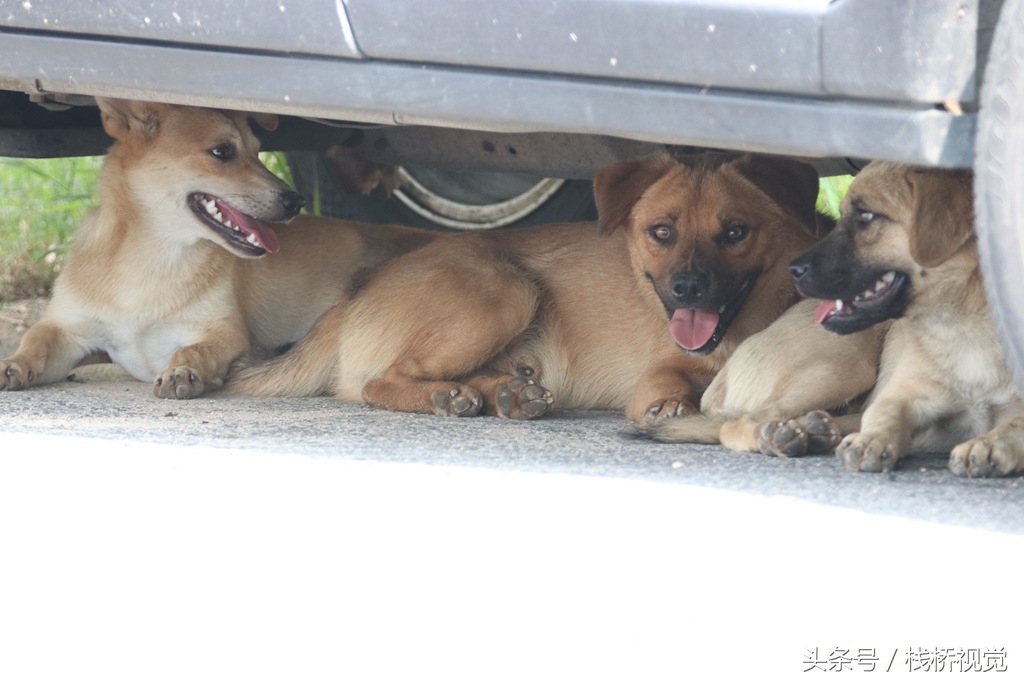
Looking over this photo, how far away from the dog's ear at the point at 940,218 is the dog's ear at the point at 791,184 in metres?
1.02

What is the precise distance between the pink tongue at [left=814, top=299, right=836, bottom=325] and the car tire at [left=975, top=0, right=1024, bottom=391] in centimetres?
82

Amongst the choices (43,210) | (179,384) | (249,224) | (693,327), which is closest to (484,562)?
(693,327)

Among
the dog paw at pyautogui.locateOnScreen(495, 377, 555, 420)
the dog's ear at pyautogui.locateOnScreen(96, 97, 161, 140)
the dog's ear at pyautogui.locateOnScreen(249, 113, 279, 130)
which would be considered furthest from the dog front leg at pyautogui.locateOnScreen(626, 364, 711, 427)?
the dog's ear at pyautogui.locateOnScreen(96, 97, 161, 140)

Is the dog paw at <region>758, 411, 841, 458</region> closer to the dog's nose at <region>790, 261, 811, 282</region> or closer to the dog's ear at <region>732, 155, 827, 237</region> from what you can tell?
the dog's nose at <region>790, 261, 811, 282</region>

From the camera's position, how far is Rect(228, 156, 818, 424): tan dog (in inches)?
162

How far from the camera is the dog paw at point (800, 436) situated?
10.9ft

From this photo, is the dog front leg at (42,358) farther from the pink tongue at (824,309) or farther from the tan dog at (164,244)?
the pink tongue at (824,309)

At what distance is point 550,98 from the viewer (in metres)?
2.82

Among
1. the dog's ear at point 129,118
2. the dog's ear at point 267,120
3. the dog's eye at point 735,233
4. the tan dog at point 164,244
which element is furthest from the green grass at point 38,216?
the dog's eye at point 735,233

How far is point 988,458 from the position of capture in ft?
9.93

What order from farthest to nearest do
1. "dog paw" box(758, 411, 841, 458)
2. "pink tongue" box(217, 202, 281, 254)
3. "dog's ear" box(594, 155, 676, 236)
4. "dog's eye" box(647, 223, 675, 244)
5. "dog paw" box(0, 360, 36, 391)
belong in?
"pink tongue" box(217, 202, 281, 254) < "dog paw" box(0, 360, 36, 391) < "dog's ear" box(594, 155, 676, 236) < "dog's eye" box(647, 223, 675, 244) < "dog paw" box(758, 411, 841, 458)

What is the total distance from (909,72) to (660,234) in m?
1.78

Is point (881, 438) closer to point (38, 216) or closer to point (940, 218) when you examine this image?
point (940, 218)

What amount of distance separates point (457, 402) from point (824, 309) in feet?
4.07
